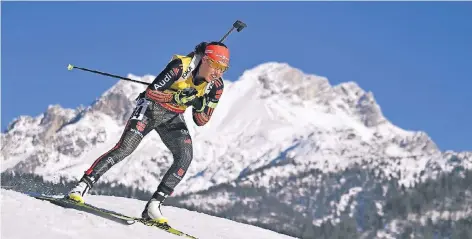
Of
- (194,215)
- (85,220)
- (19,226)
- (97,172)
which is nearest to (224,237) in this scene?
(194,215)

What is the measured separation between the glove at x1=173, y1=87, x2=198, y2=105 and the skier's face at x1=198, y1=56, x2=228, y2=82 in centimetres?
36

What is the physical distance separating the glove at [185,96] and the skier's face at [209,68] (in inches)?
14.1

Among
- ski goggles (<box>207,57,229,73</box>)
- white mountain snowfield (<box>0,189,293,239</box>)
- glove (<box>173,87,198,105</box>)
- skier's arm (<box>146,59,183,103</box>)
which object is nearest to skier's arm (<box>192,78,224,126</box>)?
glove (<box>173,87,198,105</box>)

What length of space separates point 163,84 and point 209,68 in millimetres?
998

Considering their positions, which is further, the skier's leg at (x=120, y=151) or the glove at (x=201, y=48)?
the glove at (x=201, y=48)

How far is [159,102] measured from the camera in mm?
14219

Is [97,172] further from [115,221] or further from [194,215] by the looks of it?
[194,215]

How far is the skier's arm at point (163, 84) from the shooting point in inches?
549

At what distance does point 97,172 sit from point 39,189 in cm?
445

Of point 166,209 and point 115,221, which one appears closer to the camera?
point 115,221

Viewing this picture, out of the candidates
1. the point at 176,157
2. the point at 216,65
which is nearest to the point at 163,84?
Result: the point at 216,65

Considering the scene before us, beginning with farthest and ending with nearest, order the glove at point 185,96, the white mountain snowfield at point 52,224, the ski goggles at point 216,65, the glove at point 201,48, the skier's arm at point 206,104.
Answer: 1. the skier's arm at point 206,104
2. the glove at point 201,48
3. the ski goggles at point 216,65
4. the glove at point 185,96
5. the white mountain snowfield at point 52,224

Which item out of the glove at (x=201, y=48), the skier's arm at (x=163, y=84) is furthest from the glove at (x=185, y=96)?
the glove at (x=201, y=48)

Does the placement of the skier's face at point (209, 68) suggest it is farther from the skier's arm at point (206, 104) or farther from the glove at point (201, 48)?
the skier's arm at point (206, 104)
